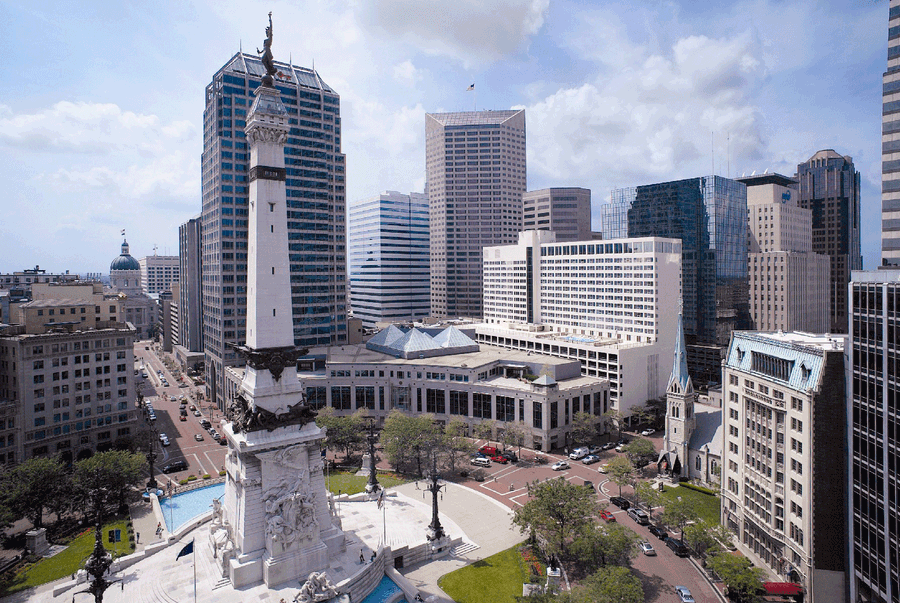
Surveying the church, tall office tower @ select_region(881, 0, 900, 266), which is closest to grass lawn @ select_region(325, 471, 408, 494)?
the church

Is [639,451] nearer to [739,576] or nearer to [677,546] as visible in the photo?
[677,546]

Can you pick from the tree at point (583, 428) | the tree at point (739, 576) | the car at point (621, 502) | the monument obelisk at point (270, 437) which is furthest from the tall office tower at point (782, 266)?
the monument obelisk at point (270, 437)

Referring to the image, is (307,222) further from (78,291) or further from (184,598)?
(184,598)

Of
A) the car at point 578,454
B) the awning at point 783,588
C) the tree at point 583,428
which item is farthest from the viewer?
the tree at point 583,428

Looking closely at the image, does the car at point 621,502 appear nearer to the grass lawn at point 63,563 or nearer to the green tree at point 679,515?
the green tree at point 679,515

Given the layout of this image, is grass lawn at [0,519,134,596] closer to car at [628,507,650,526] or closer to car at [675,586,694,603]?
car at [675,586,694,603]
